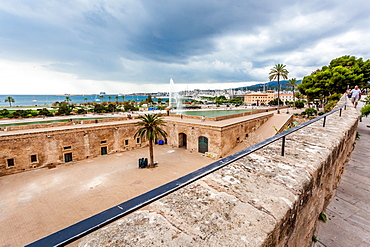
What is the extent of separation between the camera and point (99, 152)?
54.9 ft

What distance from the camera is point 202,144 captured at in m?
16.6

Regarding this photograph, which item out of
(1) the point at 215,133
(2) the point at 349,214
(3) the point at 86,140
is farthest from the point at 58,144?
(2) the point at 349,214

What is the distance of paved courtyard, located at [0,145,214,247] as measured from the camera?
7867 millimetres

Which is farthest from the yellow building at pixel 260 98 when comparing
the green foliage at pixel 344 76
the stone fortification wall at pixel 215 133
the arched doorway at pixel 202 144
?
the arched doorway at pixel 202 144

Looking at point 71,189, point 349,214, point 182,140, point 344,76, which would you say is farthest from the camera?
point 182,140

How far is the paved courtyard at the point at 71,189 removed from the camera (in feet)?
25.8

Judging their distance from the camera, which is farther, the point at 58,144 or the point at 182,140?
the point at 182,140

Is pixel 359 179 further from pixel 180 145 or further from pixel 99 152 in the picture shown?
pixel 99 152

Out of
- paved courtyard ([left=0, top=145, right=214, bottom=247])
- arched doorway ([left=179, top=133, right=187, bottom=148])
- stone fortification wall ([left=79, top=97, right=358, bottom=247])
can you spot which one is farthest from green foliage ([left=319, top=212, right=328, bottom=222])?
arched doorway ([left=179, top=133, right=187, bottom=148])

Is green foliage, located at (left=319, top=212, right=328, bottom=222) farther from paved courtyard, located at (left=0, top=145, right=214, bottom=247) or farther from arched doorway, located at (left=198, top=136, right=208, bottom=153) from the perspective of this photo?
arched doorway, located at (left=198, top=136, right=208, bottom=153)

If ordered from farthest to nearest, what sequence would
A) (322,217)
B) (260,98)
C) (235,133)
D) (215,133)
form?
(260,98) → (235,133) → (215,133) → (322,217)

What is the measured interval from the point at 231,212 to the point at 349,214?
2892mm

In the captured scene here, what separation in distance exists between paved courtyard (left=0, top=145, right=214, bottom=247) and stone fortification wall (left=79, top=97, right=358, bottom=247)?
9220 millimetres

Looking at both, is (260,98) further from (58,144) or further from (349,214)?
(349,214)
